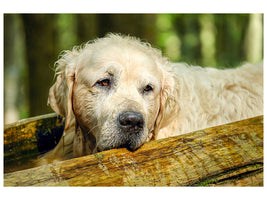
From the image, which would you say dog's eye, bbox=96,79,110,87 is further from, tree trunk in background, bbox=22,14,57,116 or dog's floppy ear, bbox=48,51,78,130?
tree trunk in background, bbox=22,14,57,116

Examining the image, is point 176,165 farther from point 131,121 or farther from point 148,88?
point 148,88

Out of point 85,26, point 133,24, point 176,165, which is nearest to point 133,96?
point 176,165

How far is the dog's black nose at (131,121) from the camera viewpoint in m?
2.79

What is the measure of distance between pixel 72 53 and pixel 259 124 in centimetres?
230

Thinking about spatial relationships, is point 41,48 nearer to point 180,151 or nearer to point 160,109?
point 160,109

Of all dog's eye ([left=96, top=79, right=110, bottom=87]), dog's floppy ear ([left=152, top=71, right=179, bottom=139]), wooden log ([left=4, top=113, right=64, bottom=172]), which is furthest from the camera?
wooden log ([left=4, top=113, right=64, bottom=172])

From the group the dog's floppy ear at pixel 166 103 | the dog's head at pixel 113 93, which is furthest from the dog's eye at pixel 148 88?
the dog's floppy ear at pixel 166 103

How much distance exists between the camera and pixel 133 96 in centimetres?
313

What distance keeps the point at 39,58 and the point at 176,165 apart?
614 centimetres

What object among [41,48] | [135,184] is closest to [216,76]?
[135,184]

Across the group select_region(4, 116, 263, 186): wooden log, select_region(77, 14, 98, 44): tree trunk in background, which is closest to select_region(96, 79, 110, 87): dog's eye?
select_region(4, 116, 263, 186): wooden log

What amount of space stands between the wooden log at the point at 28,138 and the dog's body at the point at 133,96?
0.19 meters

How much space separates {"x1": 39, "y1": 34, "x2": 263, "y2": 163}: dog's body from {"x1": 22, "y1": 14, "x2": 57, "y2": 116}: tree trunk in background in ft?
12.5

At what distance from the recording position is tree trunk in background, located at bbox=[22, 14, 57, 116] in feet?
24.9
